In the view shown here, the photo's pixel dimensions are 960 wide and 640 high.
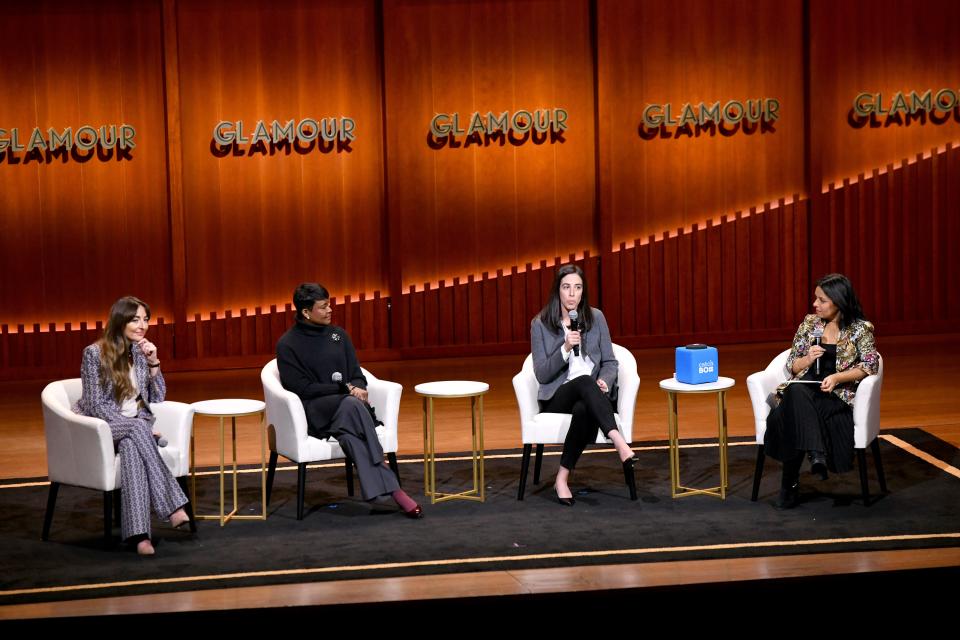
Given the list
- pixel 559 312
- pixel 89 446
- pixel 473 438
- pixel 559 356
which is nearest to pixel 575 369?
pixel 559 356

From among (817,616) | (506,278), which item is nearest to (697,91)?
(506,278)

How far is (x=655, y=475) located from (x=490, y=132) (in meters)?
4.62

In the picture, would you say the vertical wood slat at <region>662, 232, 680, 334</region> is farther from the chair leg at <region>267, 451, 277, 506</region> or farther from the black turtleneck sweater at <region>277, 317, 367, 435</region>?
the chair leg at <region>267, 451, 277, 506</region>

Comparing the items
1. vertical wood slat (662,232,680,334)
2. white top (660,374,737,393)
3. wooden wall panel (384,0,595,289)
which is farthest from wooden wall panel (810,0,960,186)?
white top (660,374,737,393)

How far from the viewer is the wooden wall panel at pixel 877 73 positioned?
1062 centimetres

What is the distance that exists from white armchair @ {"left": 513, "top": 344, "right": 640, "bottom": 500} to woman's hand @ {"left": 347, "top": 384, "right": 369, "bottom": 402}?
0.69m

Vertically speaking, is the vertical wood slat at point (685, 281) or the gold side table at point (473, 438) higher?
the vertical wood slat at point (685, 281)

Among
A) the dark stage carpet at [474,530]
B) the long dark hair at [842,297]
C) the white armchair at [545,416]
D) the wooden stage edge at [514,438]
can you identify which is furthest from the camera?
the white armchair at [545,416]

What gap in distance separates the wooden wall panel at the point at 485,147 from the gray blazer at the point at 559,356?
4.25 metres

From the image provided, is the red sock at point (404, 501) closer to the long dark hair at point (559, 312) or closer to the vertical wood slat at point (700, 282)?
the long dark hair at point (559, 312)

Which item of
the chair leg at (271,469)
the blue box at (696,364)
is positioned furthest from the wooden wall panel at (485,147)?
the blue box at (696,364)

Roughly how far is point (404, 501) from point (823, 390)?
1.90 m

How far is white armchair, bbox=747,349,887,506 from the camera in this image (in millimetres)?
5695

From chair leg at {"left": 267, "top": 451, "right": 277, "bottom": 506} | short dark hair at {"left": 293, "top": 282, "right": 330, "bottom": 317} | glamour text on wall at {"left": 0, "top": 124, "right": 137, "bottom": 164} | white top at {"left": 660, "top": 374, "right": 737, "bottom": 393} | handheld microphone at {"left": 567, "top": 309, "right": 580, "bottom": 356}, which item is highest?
glamour text on wall at {"left": 0, "top": 124, "right": 137, "bottom": 164}
